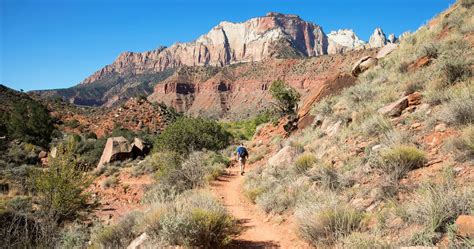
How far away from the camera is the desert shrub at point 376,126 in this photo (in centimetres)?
905

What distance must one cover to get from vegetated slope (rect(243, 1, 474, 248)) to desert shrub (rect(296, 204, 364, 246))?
2cm

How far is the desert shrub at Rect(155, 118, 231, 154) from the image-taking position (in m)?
22.9

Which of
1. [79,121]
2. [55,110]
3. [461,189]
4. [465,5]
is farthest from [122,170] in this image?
[55,110]

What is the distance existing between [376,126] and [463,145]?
3.48 m

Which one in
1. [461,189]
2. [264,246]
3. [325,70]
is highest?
[325,70]

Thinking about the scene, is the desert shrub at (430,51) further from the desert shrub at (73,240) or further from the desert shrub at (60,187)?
the desert shrub at (60,187)

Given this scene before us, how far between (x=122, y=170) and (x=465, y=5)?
22.0m

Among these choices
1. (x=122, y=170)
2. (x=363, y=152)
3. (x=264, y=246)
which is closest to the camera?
(x=264, y=246)

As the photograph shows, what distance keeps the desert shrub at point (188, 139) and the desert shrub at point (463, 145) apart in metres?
16.7

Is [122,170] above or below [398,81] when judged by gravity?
below

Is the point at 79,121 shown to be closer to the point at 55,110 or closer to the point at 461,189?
the point at 55,110

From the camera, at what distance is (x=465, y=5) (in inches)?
668

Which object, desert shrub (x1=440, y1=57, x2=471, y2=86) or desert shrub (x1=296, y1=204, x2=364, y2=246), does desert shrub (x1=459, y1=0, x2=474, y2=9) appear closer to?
desert shrub (x1=440, y1=57, x2=471, y2=86)

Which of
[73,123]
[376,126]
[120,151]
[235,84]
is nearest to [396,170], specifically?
[376,126]
